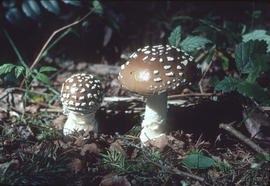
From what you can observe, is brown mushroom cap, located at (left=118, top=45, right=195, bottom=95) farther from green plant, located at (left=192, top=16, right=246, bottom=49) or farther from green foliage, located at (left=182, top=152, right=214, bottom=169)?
green plant, located at (left=192, top=16, right=246, bottom=49)

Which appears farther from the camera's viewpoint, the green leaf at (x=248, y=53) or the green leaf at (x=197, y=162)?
the green leaf at (x=248, y=53)

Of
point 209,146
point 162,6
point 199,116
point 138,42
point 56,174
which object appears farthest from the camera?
point 162,6

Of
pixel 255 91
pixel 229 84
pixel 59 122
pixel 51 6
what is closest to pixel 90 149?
pixel 59 122

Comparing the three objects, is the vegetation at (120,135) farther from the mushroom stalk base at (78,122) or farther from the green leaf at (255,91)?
the mushroom stalk base at (78,122)

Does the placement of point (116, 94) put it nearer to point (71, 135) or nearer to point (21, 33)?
point (71, 135)

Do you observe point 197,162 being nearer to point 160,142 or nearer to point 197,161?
point 197,161

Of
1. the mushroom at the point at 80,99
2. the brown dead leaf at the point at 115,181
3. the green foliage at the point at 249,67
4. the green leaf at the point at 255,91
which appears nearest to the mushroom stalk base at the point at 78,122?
the mushroom at the point at 80,99

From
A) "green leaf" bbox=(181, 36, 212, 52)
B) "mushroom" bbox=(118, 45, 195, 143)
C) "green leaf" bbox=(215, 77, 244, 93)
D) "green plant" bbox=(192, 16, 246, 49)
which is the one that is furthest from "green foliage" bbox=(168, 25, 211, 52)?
"green leaf" bbox=(215, 77, 244, 93)

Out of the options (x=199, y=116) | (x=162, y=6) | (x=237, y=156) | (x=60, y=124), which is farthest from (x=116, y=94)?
(x=162, y=6)
